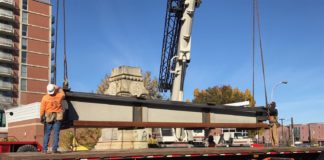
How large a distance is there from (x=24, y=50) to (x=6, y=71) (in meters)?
6.61

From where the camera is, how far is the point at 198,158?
960cm

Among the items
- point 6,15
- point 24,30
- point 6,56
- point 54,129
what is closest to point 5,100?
point 6,56

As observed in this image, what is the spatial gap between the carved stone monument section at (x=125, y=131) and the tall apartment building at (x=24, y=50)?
5960 centimetres

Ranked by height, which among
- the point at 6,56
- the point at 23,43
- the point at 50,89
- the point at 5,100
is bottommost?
the point at 50,89

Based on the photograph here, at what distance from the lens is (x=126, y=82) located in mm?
21922

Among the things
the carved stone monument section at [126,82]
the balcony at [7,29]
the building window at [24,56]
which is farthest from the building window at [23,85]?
the carved stone monument section at [126,82]

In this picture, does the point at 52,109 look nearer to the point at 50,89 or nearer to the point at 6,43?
the point at 50,89

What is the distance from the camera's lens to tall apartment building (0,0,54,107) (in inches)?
3100

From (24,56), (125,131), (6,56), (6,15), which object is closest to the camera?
(125,131)

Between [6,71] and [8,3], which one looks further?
[8,3]

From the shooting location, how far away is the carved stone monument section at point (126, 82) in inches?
859

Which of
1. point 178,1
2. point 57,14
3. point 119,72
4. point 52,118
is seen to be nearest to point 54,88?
point 52,118

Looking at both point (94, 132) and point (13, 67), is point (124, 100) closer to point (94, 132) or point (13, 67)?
point (94, 132)

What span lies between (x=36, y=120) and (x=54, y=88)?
166 ft
